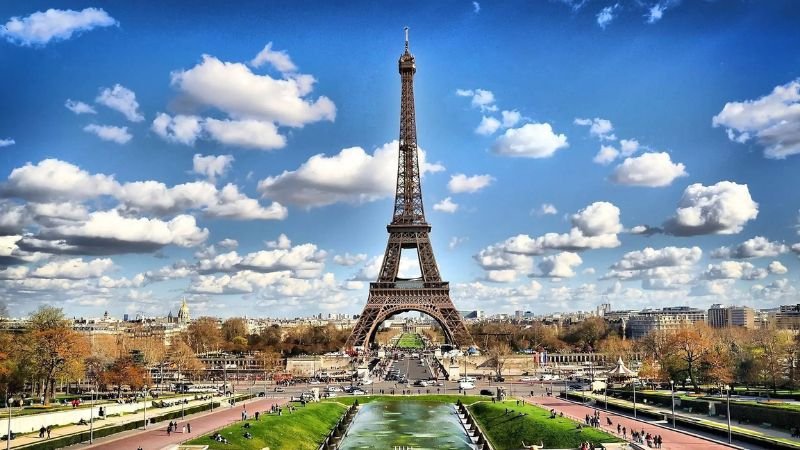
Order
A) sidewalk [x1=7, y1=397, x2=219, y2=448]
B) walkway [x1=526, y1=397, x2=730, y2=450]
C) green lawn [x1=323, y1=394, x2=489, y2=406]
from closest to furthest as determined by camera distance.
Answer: walkway [x1=526, y1=397, x2=730, y2=450] < sidewalk [x1=7, y1=397, x2=219, y2=448] < green lawn [x1=323, y1=394, x2=489, y2=406]

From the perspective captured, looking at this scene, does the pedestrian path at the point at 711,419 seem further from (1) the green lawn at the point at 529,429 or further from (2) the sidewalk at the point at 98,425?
(2) the sidewalk at the point at 98,425

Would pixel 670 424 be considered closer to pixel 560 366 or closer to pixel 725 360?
pixel 725 360

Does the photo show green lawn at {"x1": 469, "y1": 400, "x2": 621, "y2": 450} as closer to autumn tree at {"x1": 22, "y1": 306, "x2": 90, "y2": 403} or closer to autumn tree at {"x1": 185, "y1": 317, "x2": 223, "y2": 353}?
autumn tree at {"x1": 22, "y1": 306, "x2": 90, "y2": 403}

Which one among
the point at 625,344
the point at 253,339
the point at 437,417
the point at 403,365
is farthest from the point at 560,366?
the point at 253,339

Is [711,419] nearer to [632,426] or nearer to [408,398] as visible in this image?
[632,426]

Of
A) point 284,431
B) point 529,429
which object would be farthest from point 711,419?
point 284,431

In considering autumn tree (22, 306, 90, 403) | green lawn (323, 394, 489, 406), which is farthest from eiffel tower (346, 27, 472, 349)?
autumn tree (22, 306, 90, 403)

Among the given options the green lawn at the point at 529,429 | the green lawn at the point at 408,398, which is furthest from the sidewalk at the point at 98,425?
the green lawn at the point at 529,429

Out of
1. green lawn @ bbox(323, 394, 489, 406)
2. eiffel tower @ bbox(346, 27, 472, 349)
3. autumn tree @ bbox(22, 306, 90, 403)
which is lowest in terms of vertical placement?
green lawn @ bbox(323, 394, 489, 406)
